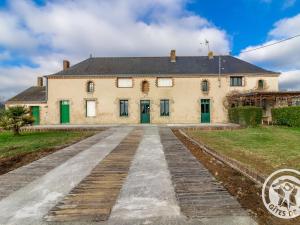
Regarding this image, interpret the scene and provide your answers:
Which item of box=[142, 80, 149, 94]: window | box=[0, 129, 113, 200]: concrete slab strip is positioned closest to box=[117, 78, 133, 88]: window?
box=[142, 80, 149, 94]: window

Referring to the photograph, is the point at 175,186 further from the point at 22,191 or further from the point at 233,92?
the point at 233,92

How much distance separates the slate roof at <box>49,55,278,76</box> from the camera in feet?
78.2

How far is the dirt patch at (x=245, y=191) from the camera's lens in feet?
9.82

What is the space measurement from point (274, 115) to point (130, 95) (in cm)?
1293

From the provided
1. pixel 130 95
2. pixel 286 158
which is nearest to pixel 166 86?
pixel 130 95

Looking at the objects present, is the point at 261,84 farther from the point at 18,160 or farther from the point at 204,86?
the point at 18,160

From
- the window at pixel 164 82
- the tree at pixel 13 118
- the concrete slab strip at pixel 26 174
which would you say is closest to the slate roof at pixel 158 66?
the window at pixel 164 82

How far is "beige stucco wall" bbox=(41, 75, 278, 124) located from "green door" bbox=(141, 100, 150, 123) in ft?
1.31

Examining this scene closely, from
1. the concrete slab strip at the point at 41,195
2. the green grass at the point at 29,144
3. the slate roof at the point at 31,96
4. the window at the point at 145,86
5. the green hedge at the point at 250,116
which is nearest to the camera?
the concrete slab strip at the point at 41,195

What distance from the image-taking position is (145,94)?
2362 cm

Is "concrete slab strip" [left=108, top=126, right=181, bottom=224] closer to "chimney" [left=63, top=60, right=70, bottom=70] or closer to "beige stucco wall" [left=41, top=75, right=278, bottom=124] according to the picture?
"beige stucco wall" [left=41, top=75, right=278, bottom=124]

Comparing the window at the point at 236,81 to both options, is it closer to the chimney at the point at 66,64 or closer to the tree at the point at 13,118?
the chimney at the point at 66,64

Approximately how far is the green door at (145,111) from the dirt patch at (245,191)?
57.5 feet

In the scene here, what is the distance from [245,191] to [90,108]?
2119cm
